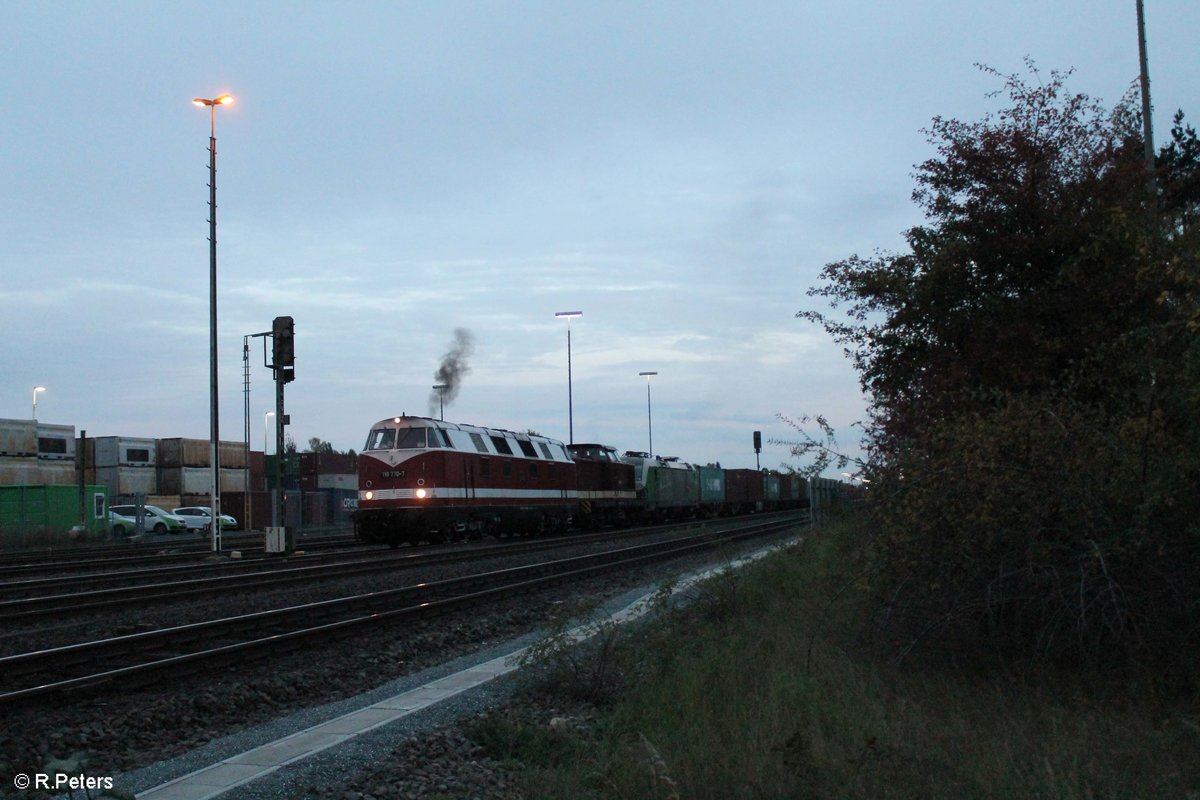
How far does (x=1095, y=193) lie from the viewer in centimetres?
1137

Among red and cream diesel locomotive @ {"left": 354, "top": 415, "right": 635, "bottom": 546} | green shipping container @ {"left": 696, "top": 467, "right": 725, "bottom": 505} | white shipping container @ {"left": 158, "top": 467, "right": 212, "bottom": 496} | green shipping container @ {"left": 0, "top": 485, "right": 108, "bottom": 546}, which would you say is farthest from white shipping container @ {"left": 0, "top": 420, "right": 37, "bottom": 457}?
green shipping container @ {"left": 696, "top": 467, "right": 725, "bottom": 505}

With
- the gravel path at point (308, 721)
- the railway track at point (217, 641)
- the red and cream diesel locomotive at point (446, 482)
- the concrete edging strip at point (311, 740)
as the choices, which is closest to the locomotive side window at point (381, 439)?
the red and cream diesel locomotive at point (446, 482)

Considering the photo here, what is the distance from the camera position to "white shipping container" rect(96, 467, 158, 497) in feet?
182

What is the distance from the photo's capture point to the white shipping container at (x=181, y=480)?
5809 cm

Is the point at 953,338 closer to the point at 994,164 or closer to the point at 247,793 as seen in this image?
the point at 994,164

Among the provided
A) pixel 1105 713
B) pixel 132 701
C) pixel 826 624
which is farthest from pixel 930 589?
pixel 132 701

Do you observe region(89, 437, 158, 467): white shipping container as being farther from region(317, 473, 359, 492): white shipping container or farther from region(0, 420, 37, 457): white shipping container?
region(317, 473, 359, 492): white shipping container

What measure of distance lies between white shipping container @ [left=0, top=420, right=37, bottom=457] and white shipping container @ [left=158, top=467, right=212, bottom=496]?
409 inches

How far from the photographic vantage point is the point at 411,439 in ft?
94.9

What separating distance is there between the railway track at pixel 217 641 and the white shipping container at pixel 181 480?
44.2 metres

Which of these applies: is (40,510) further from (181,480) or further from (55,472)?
(181,480)

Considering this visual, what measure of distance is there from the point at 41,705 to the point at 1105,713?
8282 millimetres

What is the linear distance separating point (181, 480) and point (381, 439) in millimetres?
33193

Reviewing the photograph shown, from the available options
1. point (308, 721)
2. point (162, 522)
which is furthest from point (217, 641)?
point (162, 522)
